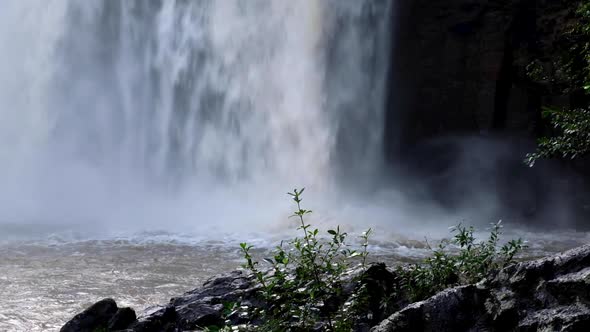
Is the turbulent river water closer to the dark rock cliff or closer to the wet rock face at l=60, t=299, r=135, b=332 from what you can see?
the dark rock cliff

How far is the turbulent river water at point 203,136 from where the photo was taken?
1598 cm

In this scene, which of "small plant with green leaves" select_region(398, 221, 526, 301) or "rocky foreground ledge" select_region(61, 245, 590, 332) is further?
"small plant with green leaves" select_region(398, 221, 526, 301)

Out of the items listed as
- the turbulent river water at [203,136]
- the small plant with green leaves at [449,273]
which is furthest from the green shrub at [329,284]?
the turbulent river water at [203,136]

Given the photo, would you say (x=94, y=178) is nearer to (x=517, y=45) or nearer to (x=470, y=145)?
(x=470, y=145)

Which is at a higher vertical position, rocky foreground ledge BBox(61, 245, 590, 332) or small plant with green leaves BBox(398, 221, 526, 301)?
small plant with green leaves BBox(398, 221, 526, 301)

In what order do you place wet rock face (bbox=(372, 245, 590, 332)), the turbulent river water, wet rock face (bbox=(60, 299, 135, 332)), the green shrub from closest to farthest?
wet rock face (bbox=(372, 245, 590, 332)) < the green shrub < wet rock face (bbox=(60, 299, 135, 332)) < the turbulent river water

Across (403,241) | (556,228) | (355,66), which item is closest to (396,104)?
(355,66)

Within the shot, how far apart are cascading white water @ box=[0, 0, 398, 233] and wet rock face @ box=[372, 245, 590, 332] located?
16751 mm

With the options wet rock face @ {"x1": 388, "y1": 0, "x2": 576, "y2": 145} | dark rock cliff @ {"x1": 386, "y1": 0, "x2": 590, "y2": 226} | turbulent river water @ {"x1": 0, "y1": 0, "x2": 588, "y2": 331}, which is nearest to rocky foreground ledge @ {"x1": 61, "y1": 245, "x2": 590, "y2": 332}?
turbulent river water @ {"x1": 0, "y1": 0, "x2": 588, "y2": 331}

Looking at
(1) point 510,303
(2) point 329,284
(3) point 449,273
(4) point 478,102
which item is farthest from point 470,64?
(1) point 510,303

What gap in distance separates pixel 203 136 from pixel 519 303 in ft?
67.6

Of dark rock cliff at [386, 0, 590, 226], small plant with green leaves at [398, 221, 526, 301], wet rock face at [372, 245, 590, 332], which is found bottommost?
wet rock face at [372, 245, 590, 332]

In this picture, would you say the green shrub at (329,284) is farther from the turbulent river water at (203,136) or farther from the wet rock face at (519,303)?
the turbulent river water at (203,136)

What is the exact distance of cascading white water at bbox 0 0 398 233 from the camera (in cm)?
2116
